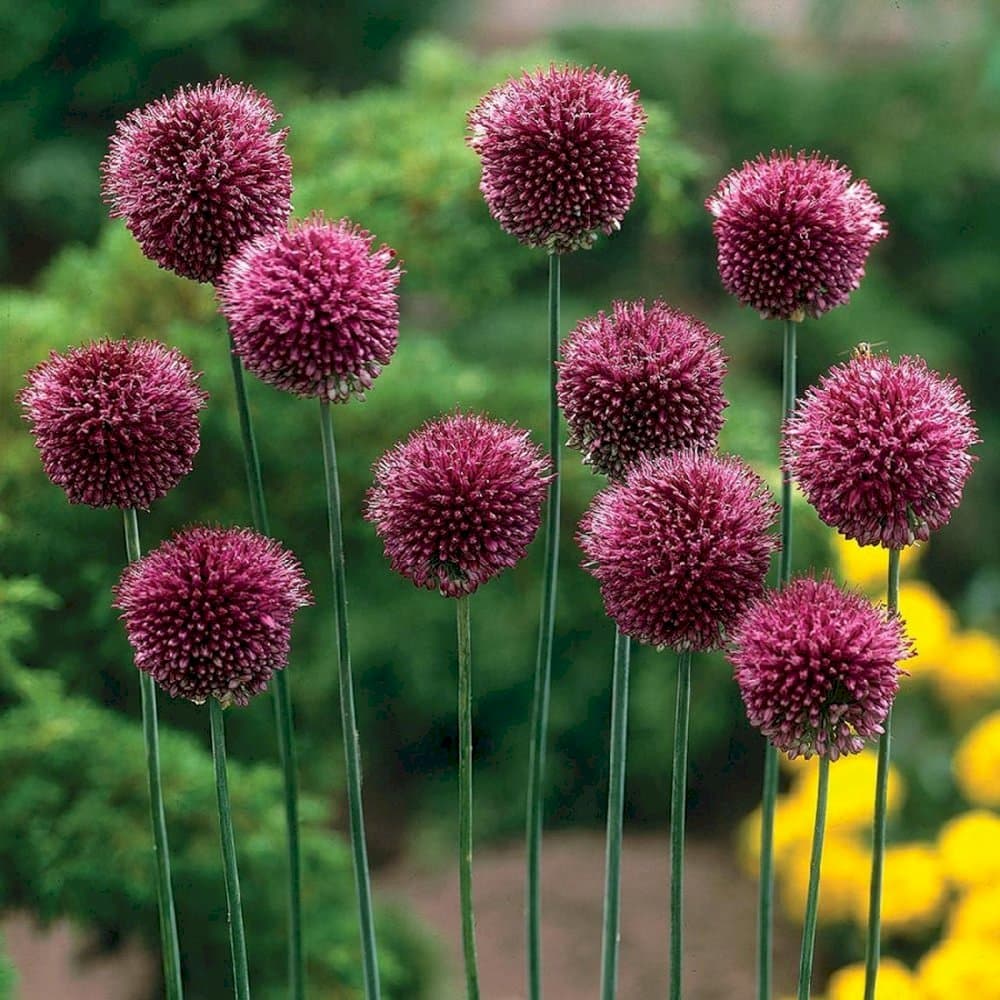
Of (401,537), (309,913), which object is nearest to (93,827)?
(309,913)

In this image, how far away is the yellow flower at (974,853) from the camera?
1.44 meters

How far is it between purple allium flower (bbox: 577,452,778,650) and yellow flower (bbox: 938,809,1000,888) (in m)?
0.91

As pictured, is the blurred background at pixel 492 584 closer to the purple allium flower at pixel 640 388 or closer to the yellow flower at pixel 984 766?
the yellow flower at pixel 984 766

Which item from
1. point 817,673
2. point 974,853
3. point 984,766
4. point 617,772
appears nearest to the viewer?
point 817,673

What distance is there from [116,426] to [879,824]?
0.35 meters

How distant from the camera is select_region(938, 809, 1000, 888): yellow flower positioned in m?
1.44

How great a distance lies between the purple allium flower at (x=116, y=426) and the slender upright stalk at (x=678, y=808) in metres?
0.23

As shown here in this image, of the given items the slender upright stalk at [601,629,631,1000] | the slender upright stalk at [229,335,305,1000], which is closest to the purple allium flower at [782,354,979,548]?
the slender upright stalk at [601,629,631,1000]

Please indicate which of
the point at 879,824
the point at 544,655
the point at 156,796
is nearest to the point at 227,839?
the point at 156,796

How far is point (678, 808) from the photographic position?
0.65 meters

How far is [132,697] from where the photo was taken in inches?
59.4

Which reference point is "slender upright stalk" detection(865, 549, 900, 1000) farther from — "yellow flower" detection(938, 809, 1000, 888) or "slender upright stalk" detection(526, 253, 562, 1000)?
"yellow flower" detection(938, 809, 1000, 888)

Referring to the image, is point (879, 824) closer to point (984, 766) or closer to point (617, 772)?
point (617, 772)

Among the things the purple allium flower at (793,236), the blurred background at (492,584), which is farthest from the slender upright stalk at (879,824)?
the blurred background at (492,584)
